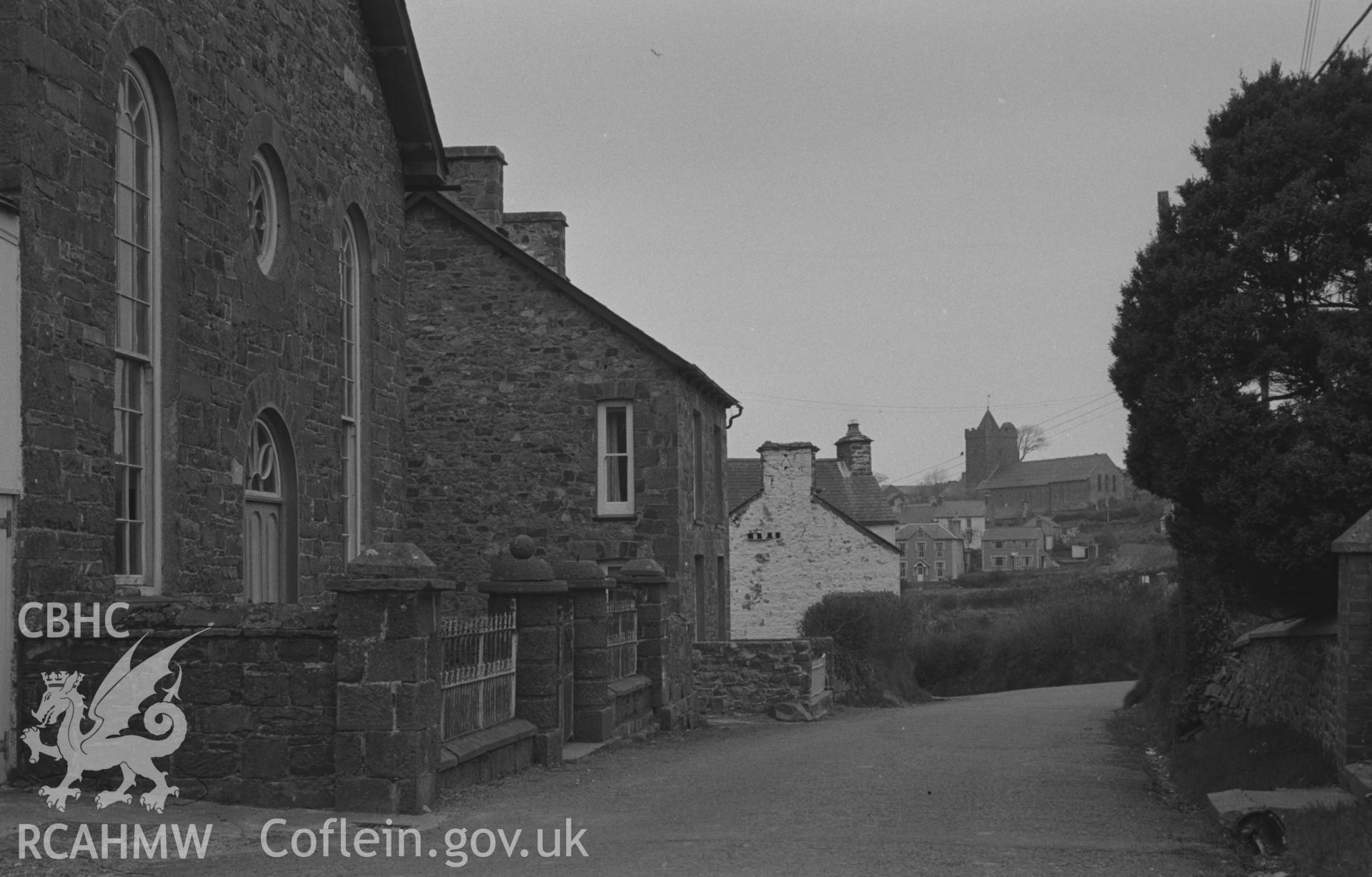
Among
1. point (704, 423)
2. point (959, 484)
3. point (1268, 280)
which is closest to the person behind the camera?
point (1268, 280)

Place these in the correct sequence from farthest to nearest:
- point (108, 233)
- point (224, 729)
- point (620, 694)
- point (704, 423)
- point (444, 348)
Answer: point (704, 423)
point (444, 348)
point (620, 694)
point (108, 233)
point (224, 729)

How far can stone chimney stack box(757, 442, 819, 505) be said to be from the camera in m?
39.1

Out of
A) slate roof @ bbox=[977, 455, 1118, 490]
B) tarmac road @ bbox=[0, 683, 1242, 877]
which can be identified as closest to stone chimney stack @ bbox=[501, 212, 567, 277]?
tarmac road @ bbox=[0, 683, 1242, 877]

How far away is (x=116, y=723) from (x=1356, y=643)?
869cm

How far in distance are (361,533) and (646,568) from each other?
339 centimetres

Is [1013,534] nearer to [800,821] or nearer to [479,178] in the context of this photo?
[479,178]

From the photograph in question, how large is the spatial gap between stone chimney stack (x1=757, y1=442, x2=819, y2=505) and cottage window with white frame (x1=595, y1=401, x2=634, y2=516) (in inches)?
631

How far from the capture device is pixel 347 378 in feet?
54.8

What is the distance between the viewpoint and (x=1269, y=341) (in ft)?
39.7

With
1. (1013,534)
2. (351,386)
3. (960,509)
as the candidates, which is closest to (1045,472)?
(960,509)

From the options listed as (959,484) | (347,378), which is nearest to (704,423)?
(347,378)

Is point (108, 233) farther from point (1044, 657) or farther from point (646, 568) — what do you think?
point (1044, 657)

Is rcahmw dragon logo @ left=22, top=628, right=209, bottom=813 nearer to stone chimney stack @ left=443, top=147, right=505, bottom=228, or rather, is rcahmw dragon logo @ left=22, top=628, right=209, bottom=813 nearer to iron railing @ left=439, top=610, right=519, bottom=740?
iron railing @ left=439, top=610, right=519, bottom=740

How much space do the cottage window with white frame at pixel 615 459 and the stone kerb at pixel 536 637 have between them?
934 centimetres
